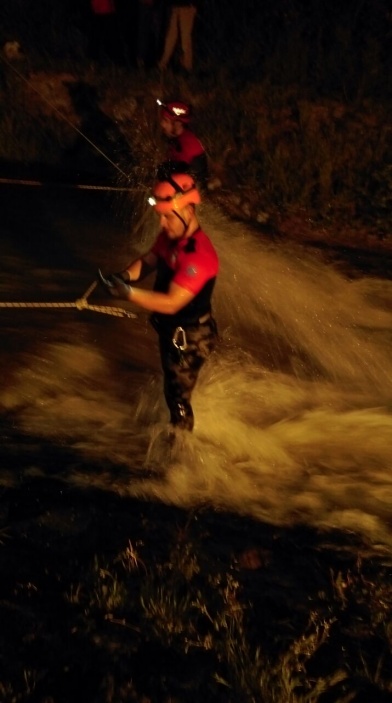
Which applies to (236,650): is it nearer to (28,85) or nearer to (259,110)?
(259,110)

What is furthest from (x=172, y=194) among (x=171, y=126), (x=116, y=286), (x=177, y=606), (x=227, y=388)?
(x=171, y=126)

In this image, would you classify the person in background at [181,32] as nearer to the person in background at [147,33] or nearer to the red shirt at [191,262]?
the person in background at [147,33]

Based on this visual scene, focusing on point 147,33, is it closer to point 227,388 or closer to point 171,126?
point 171,126

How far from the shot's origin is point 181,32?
1202cm

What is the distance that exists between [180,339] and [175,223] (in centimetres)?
58

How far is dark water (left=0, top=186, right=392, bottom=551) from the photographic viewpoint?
193 inches

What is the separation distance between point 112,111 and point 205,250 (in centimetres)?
770

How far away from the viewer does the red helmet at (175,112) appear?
7.12 meters

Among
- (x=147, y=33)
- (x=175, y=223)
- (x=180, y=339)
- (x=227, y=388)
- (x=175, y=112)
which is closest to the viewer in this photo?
(x=175, y=223)

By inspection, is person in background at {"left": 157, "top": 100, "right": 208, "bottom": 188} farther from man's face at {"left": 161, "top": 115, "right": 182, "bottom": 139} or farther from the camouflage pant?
the camouflage pant

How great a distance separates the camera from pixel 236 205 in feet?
33.8

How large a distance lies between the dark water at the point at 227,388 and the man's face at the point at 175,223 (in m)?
1.27

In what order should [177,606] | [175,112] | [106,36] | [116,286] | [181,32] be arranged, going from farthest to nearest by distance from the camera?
[106,36] → [181,32] → [175,112] → [116,286] → [177,606]

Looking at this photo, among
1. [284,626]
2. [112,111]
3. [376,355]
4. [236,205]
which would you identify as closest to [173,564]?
[284,626]
